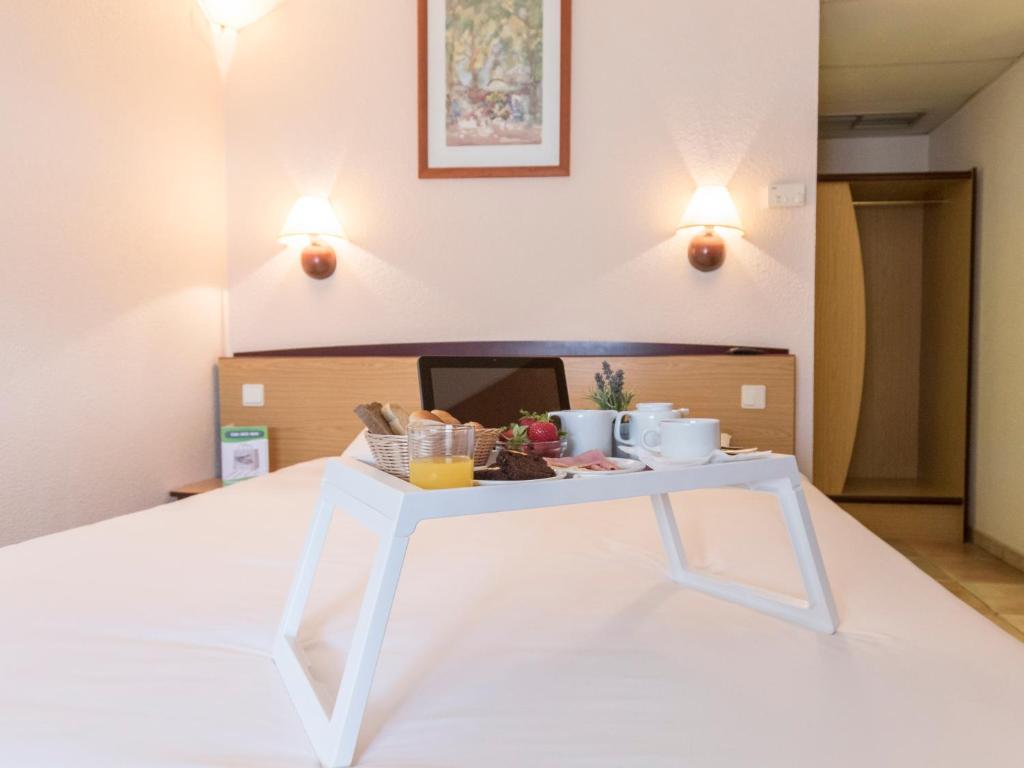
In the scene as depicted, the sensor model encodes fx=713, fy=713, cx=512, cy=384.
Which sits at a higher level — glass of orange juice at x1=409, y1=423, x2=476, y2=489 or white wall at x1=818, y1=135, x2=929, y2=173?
white wall at x1=818, y1=135, x2=929, y2=173

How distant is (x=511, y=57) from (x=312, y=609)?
7.60 ft

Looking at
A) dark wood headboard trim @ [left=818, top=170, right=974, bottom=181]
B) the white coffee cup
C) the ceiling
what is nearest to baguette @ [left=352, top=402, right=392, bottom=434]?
the white coffee cup

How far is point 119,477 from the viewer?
234 centimetres

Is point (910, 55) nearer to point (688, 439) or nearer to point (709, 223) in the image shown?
point (709, 223)

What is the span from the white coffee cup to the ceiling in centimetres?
249

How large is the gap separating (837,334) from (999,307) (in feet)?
2.44

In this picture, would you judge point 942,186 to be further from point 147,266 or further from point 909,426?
point 147,266

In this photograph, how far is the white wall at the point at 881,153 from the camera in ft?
13.3

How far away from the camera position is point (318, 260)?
2.78 m

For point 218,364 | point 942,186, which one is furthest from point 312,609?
point 942,186

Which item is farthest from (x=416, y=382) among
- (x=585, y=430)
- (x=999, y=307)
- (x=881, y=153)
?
(x=881, y=153)

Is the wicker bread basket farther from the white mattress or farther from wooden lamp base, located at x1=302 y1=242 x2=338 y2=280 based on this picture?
wooden lamp base, located at x1=302 y1=242 x2=338 y2=280

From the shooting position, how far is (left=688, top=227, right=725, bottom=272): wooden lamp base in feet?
8.52

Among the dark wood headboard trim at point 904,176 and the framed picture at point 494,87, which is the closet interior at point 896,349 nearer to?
the dark wood headboard trim at point 904,176
